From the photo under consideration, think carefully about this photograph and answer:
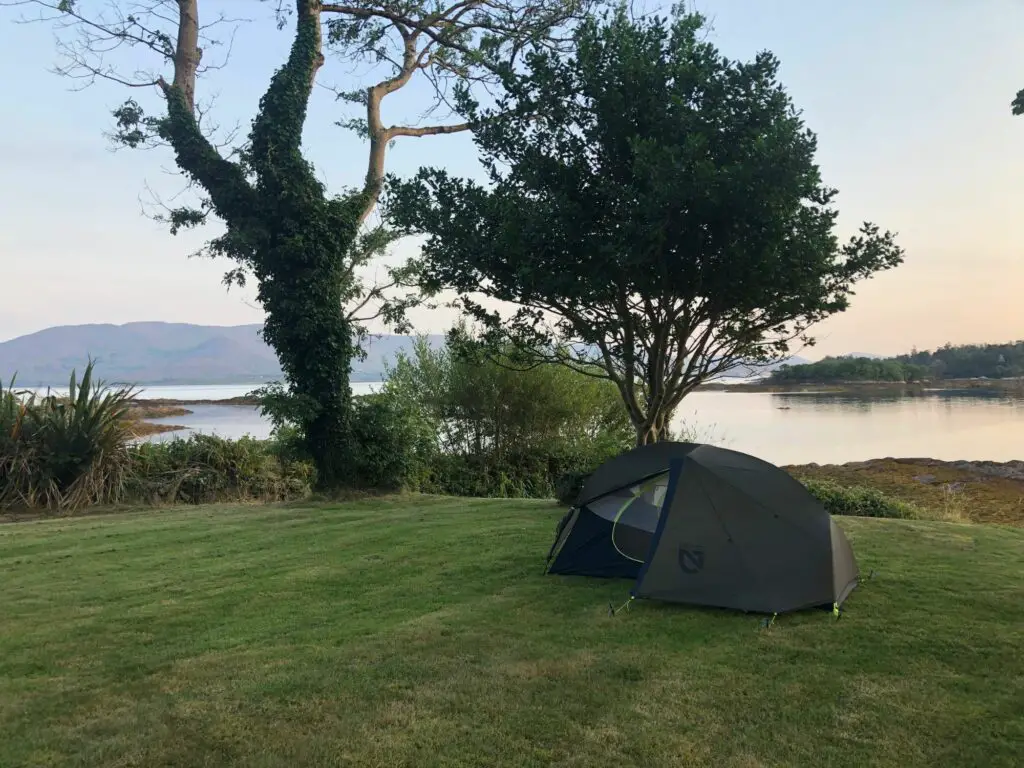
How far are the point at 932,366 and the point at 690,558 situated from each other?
25.5 meters

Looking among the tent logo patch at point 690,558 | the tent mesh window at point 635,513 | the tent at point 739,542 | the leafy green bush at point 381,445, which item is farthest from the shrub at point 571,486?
the tent logo patch at point 690,558

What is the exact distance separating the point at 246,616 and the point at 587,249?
17.6 feet

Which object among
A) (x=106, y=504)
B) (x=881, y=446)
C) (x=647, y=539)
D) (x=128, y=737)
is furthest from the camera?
(x=881, y=446)

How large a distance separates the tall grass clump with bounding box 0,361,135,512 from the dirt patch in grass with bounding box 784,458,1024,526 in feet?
47.7

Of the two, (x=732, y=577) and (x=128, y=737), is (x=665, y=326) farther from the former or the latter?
(x=128, y=737)

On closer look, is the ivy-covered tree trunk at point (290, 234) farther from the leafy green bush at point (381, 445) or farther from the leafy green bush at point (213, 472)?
the leafy green bush at point (213, 472)

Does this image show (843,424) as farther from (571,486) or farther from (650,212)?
(650,212)

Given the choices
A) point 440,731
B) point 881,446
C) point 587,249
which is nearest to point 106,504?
point 587,249

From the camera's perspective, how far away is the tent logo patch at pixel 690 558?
5.87 metres

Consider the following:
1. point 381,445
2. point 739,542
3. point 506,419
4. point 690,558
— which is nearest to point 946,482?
point 506,419

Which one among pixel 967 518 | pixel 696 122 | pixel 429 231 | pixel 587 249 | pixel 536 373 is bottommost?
pixel 967 518

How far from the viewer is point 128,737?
12.1 ft

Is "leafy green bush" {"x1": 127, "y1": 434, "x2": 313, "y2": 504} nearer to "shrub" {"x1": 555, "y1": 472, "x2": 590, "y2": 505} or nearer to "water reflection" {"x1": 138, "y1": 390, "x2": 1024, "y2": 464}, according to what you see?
"water reflection" {"x1": 138, "y1": 390, "x2": 1024, "y2": 464}

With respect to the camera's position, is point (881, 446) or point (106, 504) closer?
point (106, 504)
